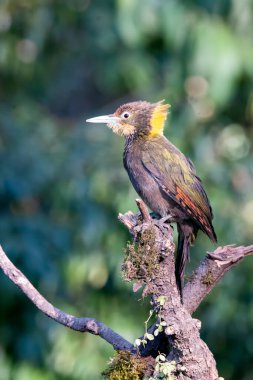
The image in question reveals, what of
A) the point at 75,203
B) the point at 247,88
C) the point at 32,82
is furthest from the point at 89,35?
the point at 75,203

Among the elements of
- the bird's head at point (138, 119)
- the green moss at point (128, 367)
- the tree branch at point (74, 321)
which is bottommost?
the green moss at point (128, 367)

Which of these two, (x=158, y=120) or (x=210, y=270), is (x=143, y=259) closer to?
(x=210, y=270)

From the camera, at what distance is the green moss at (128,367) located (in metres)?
5.22

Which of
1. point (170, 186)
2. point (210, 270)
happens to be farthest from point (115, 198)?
point (210, 270)

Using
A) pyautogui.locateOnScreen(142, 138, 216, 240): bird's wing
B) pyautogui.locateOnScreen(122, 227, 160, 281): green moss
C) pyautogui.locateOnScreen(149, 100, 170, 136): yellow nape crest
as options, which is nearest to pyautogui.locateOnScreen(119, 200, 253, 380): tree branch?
pyautogui.locateOnScreen(122, 227, 160, 281): green moss

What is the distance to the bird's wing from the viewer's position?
→ 652 cm

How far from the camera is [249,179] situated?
9.62m

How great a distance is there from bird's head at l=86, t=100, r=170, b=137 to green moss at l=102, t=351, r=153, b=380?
2.13 m

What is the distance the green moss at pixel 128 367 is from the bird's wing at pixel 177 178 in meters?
1.38

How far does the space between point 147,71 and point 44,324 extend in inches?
130

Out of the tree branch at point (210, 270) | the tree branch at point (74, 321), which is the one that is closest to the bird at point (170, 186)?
the tree branch at point (210, 270)

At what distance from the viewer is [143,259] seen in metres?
5.25

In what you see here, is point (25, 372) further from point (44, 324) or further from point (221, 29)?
point (221, 29)

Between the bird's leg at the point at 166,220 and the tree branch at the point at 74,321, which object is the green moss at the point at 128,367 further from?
the bird's leg at the point at 166,220
